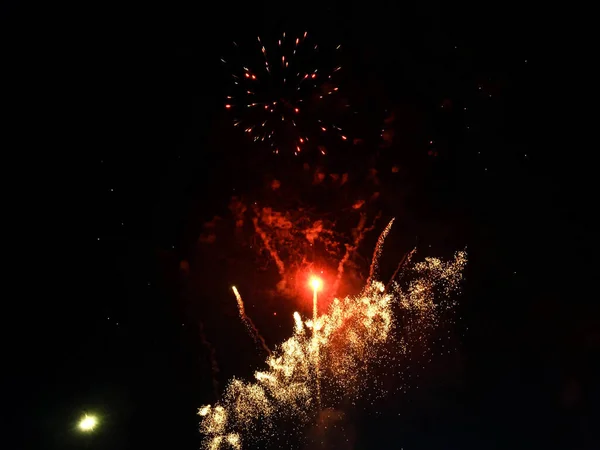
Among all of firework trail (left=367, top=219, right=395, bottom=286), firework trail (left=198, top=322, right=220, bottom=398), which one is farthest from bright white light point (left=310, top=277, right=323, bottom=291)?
firework trail (left=198, top=322, right=220, bottom=398)

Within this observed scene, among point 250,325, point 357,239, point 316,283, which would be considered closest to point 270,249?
point 316,283

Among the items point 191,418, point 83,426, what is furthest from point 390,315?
point 83,426

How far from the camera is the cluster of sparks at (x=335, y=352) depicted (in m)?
8.29

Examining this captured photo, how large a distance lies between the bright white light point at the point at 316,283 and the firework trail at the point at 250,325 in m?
1.39

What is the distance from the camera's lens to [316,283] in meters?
8.10

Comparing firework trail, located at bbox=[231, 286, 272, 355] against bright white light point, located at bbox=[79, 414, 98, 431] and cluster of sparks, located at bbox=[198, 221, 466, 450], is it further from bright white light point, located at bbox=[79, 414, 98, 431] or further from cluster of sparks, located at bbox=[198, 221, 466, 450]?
bright white light point, located at bbox=[79, 414, 98, 431]

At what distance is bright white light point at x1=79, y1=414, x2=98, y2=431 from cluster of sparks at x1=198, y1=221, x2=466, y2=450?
8.50ft

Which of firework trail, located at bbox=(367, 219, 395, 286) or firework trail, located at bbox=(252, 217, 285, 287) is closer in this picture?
firework trail, located at bbox=(252, 217, 285, 287)

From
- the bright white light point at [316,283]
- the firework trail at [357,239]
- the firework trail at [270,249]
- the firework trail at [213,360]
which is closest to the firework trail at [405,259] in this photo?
the firework trail at [357,239]

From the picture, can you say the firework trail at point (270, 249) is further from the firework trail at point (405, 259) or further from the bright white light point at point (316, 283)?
the firework trail at point (405, 259)

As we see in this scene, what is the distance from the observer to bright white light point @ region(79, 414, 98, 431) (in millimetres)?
10062

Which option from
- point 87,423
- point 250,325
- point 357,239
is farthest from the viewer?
point 87,423

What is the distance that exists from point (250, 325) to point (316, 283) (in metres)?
1.58

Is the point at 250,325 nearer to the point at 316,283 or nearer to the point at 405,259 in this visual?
the point at 316,283
